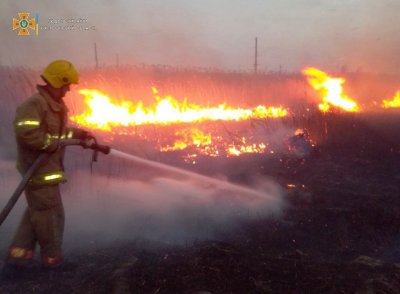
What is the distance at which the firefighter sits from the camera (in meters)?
4.06

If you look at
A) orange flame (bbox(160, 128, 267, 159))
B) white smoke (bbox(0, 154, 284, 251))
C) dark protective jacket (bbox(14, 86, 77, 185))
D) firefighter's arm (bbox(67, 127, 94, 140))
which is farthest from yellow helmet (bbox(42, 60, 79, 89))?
orange flame (bbox(160, 128, 267, 159))

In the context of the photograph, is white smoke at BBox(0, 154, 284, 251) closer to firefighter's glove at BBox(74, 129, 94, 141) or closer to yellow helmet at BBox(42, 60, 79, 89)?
firefighter's glove at BBox(74, 129, 94, 141)

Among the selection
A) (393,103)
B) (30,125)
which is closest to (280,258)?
(30,125)

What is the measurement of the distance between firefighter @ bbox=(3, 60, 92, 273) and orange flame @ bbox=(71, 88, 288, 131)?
8.13 meters

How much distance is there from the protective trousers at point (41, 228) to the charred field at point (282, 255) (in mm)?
241

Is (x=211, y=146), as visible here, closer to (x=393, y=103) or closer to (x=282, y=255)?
(x=282, y=255)

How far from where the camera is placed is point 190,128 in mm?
14211

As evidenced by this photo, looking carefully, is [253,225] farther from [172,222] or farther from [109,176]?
[109,176]

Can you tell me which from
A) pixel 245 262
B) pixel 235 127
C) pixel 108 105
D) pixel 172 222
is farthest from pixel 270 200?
pixel 108 105

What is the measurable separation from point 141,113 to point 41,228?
451 inches

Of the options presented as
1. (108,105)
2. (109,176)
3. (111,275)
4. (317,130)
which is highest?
(108,105)

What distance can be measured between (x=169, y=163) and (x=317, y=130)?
20.3 ft

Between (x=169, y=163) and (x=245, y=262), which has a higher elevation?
(x=169, y=163)

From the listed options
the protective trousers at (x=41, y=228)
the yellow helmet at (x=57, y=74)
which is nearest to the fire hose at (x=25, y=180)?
the protective trousers at (x=41, y=228)
